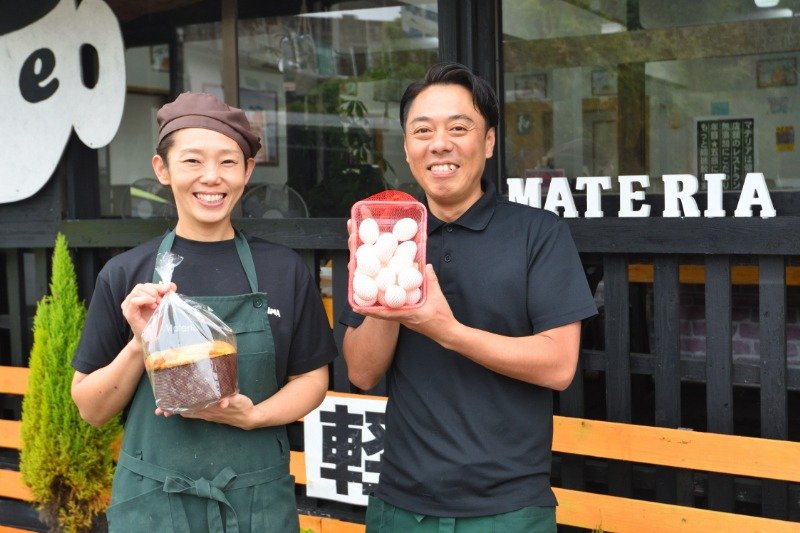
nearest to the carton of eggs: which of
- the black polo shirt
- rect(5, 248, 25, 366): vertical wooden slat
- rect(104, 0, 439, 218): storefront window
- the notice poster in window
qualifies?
the black polo shirt

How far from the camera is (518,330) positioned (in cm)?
230

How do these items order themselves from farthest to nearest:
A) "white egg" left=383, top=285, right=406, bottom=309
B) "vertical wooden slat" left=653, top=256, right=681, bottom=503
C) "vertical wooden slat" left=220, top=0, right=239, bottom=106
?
"vertical wooden slat" left=220, top=0, right=239, bottom=106 → "vertical wooden slat" left=653, top=256, right=681, bottom=503 → "white egg" left=383, top=285, right=406, bottom=309

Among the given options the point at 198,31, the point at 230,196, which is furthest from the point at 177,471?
the point at 198,31

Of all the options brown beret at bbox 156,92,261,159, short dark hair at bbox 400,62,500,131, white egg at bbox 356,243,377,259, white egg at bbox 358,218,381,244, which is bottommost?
white egg at bbox 356,243,377,259

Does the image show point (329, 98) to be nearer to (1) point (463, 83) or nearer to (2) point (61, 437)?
(2) point (61, 437)

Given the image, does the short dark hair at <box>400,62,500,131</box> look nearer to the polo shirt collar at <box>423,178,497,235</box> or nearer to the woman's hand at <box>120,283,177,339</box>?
the polo shirt collar at <box>423,178,497,235</box>

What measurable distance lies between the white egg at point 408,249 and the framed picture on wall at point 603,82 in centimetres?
297

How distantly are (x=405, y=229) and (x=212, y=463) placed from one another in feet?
2.52

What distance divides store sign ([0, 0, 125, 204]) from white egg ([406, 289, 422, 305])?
11.4 ft

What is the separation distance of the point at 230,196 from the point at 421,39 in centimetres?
312

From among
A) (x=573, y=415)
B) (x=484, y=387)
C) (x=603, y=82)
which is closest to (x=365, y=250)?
(x=484, y=387)

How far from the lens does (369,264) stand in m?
2.07

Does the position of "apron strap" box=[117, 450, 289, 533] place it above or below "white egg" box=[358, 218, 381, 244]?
below

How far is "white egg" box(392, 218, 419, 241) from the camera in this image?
2121 millimetres
